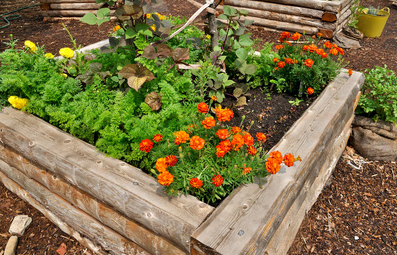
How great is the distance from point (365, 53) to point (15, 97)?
5.34m

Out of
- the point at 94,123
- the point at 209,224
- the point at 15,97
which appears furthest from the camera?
the point at 15,97

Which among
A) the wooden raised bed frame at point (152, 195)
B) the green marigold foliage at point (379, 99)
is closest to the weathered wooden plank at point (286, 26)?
the green marigold foliage at point (379, 99)

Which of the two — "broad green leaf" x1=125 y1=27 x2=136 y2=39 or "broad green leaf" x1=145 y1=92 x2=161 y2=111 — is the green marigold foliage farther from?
"broad green leaf" x1=125 y1=27 x2=136 y2=39

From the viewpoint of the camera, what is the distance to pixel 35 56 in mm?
2789

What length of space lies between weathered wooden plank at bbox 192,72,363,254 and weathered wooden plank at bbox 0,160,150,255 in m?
0.75

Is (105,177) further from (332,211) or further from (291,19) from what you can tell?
(291,19)

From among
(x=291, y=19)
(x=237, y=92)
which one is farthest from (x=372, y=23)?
(x=237, y=92)

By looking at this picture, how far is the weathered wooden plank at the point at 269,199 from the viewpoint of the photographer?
1.57 meters

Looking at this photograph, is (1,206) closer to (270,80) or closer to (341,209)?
(270,80)

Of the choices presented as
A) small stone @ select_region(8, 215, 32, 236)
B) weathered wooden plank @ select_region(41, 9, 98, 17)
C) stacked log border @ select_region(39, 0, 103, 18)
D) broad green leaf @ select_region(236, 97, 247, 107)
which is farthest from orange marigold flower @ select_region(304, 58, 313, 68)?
weathered wooden plank @ select_region(41, 9, 98, 17)

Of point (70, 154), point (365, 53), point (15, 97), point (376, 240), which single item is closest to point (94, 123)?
point (70, 154)

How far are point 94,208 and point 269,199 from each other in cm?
124

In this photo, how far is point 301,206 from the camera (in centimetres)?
245

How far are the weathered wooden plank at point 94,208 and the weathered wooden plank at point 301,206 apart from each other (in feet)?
2.30
